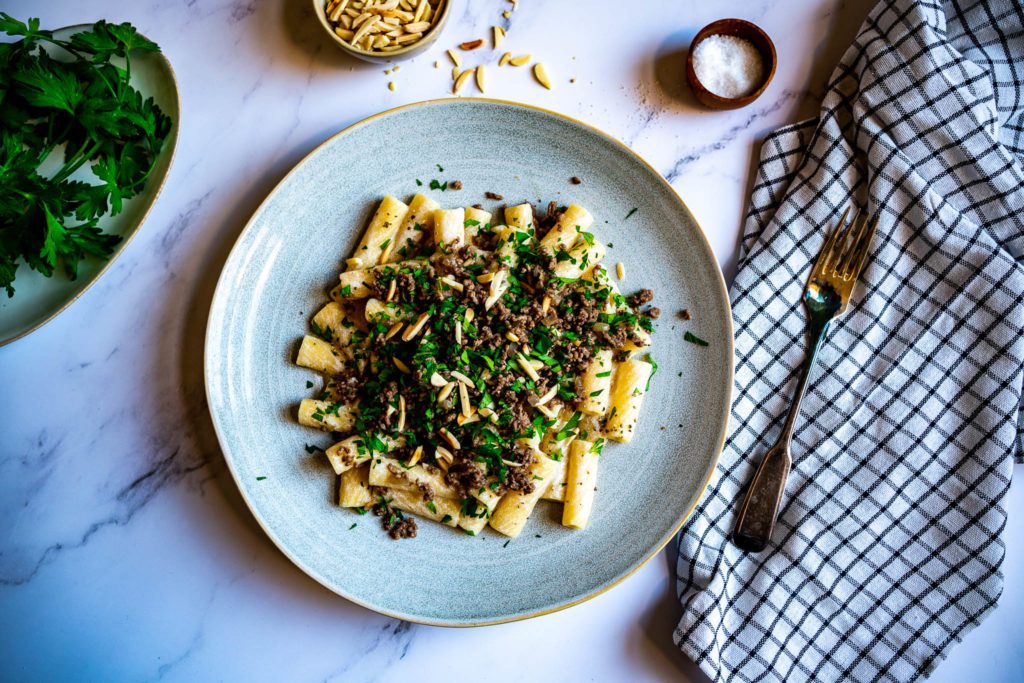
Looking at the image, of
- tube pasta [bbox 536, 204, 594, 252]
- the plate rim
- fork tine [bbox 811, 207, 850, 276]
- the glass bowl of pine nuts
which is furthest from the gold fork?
the plate rim

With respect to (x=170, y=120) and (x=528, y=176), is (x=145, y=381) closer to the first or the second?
(x=170, y=120)

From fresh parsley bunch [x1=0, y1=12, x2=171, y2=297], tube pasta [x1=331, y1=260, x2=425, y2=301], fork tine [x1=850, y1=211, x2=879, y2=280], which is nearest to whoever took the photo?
fresh parsley bunch [x1=0, y1=12, x2=171, y2=297]

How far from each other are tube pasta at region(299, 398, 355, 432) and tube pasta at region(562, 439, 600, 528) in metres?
0.83

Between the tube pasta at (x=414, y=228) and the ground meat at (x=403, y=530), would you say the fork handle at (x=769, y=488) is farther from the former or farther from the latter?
the tube pasta at (x=414, y=228)

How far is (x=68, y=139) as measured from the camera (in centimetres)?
251

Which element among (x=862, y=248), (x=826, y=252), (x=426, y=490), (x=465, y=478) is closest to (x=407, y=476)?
(x=426, y=490)

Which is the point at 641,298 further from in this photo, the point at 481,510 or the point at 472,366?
the point at 481,510

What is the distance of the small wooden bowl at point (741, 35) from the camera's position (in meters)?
2.51

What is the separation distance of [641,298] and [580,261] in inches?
11.0

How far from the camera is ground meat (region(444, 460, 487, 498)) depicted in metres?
2.31

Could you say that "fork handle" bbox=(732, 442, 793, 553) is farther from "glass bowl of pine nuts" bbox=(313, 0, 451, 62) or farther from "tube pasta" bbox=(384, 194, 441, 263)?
"glass bowl of pine nuts" bbox=(313, 0, 451, 62)

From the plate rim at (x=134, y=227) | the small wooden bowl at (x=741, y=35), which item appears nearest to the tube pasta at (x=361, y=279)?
the plate rim at (x=134, y=227)

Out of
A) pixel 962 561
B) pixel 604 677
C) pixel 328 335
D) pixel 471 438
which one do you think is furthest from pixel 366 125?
pixel 962 561

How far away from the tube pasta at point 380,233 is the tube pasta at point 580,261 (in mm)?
633
